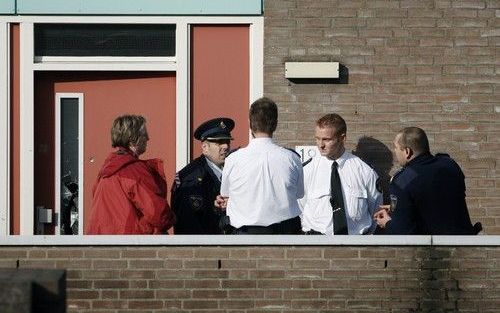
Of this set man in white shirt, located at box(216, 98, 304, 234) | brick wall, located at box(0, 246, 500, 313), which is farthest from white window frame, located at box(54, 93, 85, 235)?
man in white shirt, located at box(216, 98, 304, 234)

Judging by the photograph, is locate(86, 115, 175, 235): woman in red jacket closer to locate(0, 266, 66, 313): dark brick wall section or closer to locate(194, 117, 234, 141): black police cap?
locate(194, 117, 234, 141): black police cap

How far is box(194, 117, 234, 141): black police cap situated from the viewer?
10.4 meters

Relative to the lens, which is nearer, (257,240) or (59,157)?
(257,240)

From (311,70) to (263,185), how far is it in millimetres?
2599

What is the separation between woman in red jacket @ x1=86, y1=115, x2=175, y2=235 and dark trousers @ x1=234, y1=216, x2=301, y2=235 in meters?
0.49

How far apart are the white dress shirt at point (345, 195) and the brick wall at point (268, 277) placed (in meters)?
0.73

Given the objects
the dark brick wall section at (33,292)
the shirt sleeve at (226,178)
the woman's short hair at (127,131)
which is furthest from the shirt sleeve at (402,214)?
the dark brick wall section at (33,292)

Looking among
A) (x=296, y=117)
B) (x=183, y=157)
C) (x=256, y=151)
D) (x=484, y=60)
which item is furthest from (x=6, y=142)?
(x=484, y=60)

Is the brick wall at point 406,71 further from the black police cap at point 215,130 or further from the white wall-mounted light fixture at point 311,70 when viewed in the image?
the black police cap at point 215,130

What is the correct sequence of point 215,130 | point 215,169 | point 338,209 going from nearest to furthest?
point 338,209, point 215,169, point 215,130

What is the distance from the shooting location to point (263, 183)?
30.7 feet

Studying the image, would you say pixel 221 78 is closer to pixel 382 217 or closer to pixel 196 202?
pixel 196 202

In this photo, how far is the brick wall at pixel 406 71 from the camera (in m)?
11.8

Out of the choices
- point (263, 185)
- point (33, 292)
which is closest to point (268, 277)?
point (263, 185)
